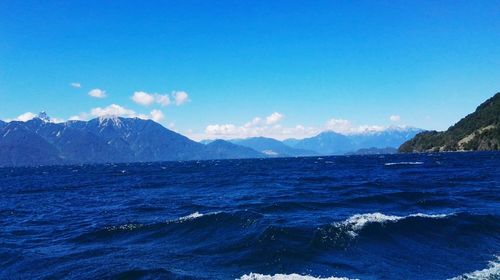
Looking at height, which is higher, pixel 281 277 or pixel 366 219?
pixel 366 219

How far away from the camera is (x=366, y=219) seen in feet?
111

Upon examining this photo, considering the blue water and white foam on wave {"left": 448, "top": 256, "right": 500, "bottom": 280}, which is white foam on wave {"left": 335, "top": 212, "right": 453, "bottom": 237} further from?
white foam on wave {"left": 448, "top": 256, "right": 500, "bottom": 280}

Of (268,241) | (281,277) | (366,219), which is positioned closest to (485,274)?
(281,277)

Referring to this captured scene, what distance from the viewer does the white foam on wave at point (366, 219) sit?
30922 millimetres

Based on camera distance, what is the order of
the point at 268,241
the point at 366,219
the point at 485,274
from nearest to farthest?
the point at 485,274
the point at 268,241
the point at 366,219

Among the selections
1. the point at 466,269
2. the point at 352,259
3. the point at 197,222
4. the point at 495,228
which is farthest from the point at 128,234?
the point at 495,228

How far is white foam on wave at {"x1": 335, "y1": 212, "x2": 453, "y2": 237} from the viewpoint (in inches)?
1217

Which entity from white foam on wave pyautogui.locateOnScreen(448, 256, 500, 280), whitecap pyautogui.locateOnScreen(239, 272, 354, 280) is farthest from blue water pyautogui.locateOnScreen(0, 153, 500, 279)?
whitecap pyautogui.locateOnScreen(239, 272, 354, 280)

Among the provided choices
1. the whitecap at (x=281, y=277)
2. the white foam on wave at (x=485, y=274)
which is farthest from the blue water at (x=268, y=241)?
the whitecap at (x=281, y=277)

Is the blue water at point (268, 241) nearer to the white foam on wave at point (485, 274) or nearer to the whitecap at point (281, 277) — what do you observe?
the white foam on wave at point (485, 274)

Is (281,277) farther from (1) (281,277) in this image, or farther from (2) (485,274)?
(2) (485,274)

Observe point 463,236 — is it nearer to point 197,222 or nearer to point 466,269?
point 466,269

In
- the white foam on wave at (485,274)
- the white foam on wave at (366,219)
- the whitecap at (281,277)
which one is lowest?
the white foam on wave at (485,274)

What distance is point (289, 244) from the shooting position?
1045 inches
